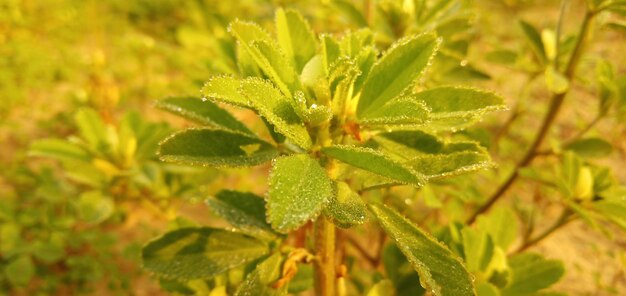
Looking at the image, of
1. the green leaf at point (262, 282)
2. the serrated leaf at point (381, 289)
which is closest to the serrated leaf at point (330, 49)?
the green leaf at point (262, 282)

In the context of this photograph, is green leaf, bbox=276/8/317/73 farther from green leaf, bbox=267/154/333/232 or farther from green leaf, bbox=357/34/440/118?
green leaf, bbox=267/154/333/232

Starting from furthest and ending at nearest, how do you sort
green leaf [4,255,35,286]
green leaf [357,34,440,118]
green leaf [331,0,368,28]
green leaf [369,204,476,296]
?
green leaf [4,255,35,286] < green leaf [331,0,368,28] < green leaf [357,34,440,118] < green leaf [369,204,476,296]

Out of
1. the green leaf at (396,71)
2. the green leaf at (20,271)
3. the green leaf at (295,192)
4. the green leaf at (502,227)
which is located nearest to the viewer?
the green leaf at (295,192)

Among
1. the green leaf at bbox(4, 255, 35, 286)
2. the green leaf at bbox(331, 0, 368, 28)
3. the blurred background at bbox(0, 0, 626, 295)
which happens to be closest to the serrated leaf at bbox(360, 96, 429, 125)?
the blurred background at bbox(0, 0, 626, 295)

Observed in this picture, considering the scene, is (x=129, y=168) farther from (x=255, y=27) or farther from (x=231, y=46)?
(x=255, y=27)

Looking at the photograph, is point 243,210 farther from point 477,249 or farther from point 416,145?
point 477,249

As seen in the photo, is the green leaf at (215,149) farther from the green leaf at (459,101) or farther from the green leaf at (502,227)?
the green leaf at (502,227)

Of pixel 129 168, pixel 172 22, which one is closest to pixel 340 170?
pixel 129 168
